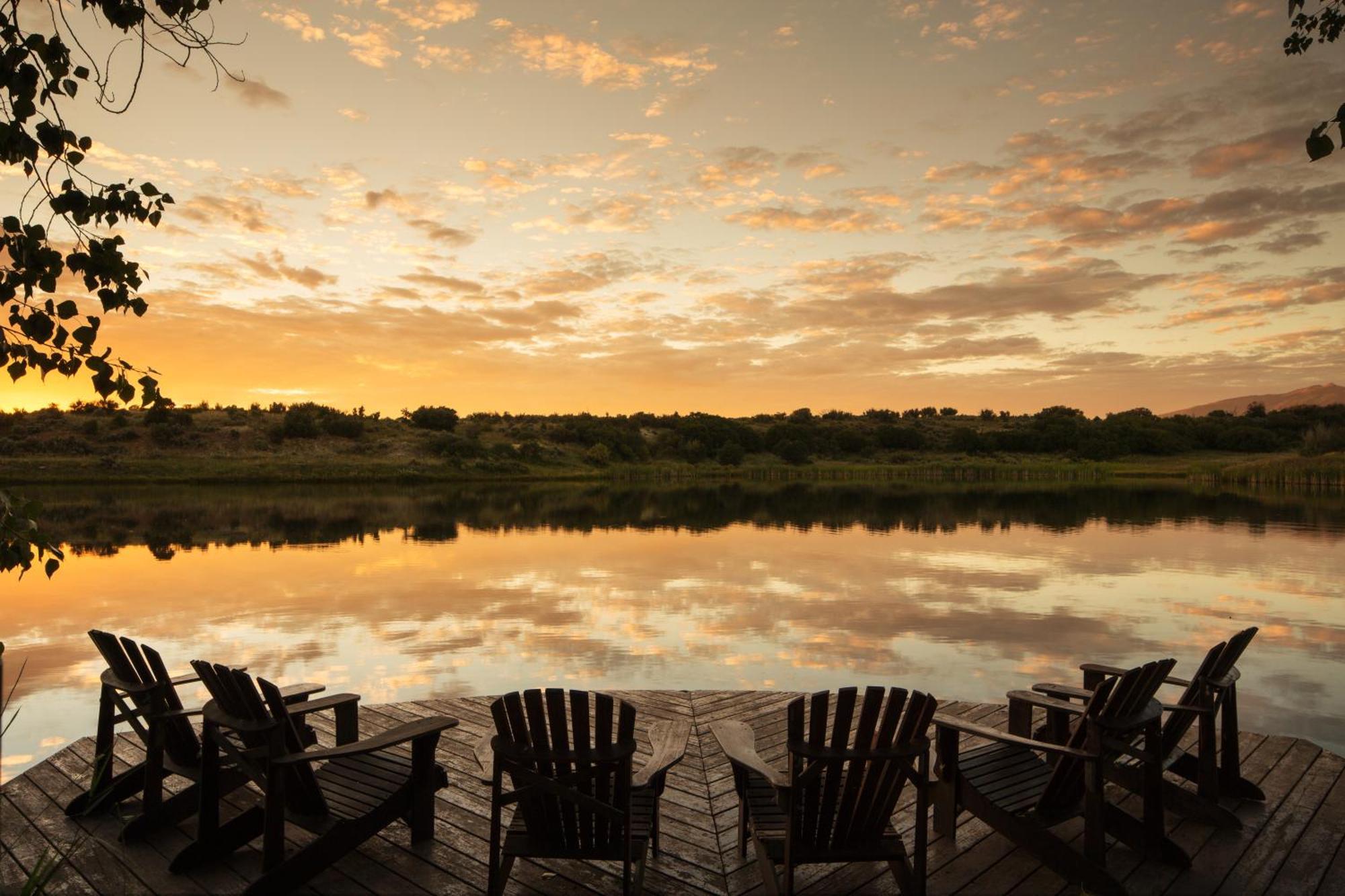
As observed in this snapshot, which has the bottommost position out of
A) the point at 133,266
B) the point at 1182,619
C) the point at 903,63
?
the point at 1182,619

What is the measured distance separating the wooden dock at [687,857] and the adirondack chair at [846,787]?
14.6 inches

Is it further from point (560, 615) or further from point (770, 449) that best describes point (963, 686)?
point (770, 449)

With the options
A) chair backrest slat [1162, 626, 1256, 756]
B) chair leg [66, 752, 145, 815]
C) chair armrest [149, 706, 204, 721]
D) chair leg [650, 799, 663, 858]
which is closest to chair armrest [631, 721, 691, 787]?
chair leg [650, 799, 663, 858]

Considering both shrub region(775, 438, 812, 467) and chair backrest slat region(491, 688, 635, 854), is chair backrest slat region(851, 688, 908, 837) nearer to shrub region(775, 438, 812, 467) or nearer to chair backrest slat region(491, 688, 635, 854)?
chair backrest slat region(491, 688, 635, 854)

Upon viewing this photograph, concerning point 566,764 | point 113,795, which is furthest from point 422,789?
point 113,795

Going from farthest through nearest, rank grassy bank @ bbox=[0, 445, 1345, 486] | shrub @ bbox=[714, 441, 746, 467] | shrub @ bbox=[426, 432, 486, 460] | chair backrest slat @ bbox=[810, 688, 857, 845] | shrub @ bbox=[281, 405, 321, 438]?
1. shrub @ bbox=[714, 441, 746, 467]
2. shrub @ bbox=[426, 432, 486, 460]
3. shrub @ bbox=[281, 405, 321, 438]
4. grassy bank @ bbox=[0, 445, 1345, 486]
5. chair backrest slat @ bbox=[810, 688, 857, 845]

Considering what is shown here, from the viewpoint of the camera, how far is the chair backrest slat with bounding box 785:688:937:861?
345cm

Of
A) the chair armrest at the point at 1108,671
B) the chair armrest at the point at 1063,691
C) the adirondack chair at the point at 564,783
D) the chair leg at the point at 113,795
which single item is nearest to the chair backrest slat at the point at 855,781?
the adirondack chair at the point at 564,783

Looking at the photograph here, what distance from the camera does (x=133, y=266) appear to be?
3.05 metres

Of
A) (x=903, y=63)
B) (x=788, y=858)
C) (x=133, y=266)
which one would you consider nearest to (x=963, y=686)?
(x=788, y=858)

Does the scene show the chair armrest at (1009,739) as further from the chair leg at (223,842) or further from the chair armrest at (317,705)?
the chair leg at (223,842)

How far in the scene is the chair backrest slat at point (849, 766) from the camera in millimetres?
3453

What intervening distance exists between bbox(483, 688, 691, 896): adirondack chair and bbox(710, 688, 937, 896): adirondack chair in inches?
22.9

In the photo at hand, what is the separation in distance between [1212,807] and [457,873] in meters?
3.98
